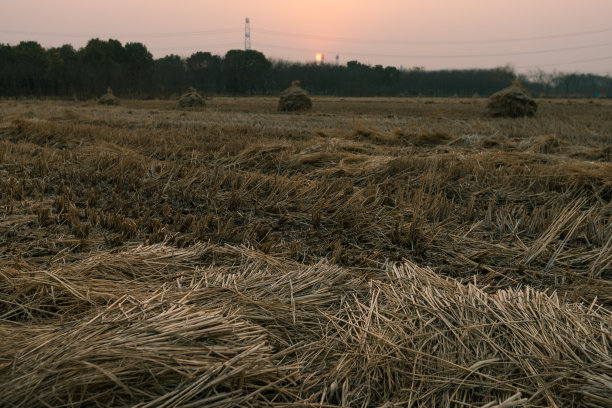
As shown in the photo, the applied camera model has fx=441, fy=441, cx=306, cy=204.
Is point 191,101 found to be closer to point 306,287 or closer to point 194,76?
point 306,287

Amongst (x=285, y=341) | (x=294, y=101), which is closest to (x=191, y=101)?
(x=294, y=101)

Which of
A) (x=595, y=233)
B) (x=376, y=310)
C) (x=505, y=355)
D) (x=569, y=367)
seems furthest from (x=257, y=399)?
(x=595, y=233)

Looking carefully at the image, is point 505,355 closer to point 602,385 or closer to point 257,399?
point 602,385

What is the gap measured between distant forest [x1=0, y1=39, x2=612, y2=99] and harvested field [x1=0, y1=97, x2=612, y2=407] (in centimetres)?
3514

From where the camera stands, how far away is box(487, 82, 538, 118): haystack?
1430cm

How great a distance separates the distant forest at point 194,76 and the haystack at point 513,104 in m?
30.0

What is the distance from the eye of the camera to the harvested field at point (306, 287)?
1.39 metres

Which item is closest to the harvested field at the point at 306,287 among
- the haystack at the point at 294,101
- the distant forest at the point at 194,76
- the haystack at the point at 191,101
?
the haystack at the point at 294,101

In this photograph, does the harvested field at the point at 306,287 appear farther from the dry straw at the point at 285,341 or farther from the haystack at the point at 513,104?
the haystack at the point at 513,104

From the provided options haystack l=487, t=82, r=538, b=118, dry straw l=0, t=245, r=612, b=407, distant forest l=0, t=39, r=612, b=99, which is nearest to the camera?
dry straw l=0, t=245, r=612, b=407

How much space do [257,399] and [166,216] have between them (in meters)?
2.19

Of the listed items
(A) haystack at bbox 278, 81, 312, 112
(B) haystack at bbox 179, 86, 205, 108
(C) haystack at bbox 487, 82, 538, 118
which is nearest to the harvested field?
(C) haystack at bbox 487, 82, 538, 118

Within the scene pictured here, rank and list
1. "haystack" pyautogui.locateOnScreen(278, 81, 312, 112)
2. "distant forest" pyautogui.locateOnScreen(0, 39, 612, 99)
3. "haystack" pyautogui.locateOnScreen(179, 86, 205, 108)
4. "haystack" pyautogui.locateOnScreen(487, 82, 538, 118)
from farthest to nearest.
Result: "distant forest" pyautogui.locateOnScreen(0, 39, 612, 99), "haystack" pyautogui.locateOnScreen(179, 86, 205, 108), "haystack" pyautogui.locateOnScreen(278, 81, 312, 112), "haystack" pyautogui.locateOnScreen(487, 82, 538, 118)

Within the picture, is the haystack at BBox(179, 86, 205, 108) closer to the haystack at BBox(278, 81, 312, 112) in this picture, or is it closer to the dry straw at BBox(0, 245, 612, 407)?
the haystack at BBox(278, 81, 312, 112)
